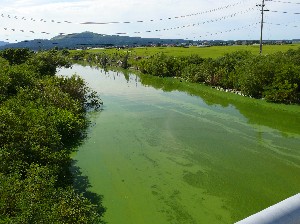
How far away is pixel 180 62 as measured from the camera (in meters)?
47.9

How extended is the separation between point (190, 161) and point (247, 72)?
18.3 m

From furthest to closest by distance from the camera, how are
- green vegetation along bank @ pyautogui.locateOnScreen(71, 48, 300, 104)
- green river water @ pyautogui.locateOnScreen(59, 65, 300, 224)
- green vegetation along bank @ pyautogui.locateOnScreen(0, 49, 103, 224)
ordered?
1. green vegetation along bank @ pyautogui.locateOnScreen(71, 48, 300, 104)
2. green river water @ pyautogui.locateOnScreen(59, 65, 300, 224)
3. green vegetation along bank @ pyautogui.locateOnScreen(0, 49, 103, 224)

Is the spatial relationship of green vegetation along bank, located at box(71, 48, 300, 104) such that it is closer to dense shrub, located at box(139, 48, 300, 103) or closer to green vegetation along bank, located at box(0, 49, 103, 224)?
dense shrub, located at box(139, 48, 300, 103)

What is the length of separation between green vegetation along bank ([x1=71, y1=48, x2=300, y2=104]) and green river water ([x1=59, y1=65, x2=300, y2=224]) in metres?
2.46

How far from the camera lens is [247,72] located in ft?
103

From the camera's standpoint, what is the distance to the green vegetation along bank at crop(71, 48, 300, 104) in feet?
91.8

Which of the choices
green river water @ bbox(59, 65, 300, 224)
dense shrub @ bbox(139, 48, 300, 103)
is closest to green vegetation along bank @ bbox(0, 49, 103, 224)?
green river water @ bbox(59, 65, 300, 224)

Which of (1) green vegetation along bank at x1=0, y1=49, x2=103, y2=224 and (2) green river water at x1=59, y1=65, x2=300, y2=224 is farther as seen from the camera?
(2) green river water at x1=59, y1=65, x2=300, y2=224

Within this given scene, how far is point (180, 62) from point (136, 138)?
30.6 metres

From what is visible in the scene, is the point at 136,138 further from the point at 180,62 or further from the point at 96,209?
the point at 180,62

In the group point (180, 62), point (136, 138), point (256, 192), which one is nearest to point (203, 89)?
point (180, 62)

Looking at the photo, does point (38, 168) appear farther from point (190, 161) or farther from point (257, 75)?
point (257, 75)

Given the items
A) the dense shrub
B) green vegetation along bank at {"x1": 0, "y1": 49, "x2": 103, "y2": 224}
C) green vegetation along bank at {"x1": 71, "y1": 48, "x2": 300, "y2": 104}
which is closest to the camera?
green vegetation along bank at {"x1": 0, "y1": 49, "x2": 103, "y2": 224}

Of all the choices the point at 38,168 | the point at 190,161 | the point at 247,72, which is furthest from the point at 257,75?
the point at 38,168
